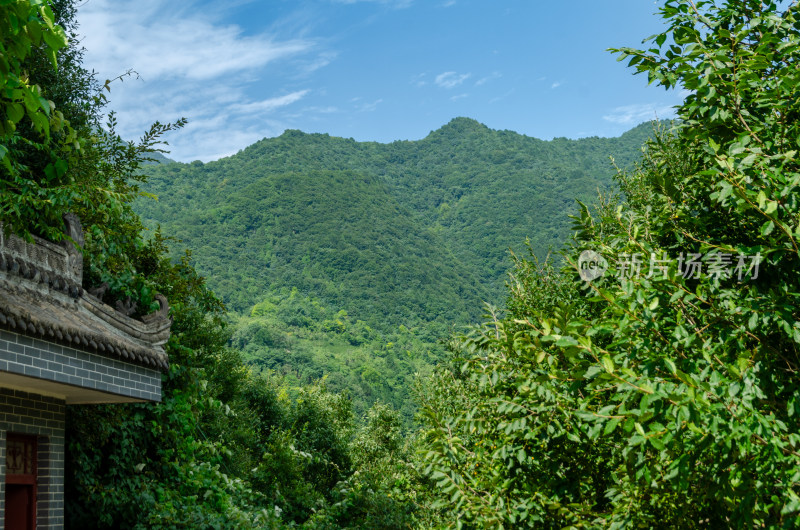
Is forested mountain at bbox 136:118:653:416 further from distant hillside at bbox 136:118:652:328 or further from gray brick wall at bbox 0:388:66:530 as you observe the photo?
gray brick wall at bbox 0:388:66:530

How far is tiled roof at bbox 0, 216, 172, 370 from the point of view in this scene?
21.9 ft

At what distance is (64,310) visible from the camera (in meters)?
7.98

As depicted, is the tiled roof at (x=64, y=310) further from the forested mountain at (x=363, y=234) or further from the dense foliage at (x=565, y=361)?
the forested mountain at (x=363, y=234)

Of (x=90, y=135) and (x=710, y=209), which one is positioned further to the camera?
(x=90, y=135)

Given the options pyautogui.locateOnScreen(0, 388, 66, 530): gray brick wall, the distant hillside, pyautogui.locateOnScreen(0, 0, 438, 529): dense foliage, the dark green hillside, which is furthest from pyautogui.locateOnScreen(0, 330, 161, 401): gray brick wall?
the dark green hillside

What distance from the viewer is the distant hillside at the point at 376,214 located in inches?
3629

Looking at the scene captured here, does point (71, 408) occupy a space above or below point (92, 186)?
below

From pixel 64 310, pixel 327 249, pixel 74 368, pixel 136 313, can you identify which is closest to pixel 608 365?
pixel 74 368

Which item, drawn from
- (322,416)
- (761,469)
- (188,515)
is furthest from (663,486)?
(322,416)

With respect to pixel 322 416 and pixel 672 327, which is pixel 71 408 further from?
pixel 322 416

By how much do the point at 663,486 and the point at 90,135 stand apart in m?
10.8

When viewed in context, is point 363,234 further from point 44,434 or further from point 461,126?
point 44,434

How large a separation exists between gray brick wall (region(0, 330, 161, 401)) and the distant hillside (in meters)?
68.3

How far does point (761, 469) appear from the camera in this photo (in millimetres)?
3617
